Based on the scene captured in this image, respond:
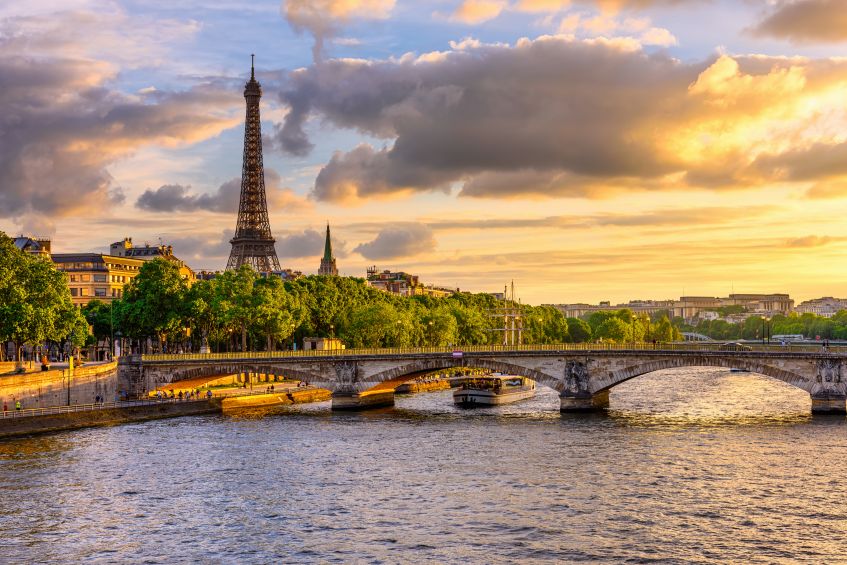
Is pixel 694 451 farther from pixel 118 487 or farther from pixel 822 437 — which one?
pixel 118 487

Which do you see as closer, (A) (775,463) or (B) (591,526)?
(B) (591,526)

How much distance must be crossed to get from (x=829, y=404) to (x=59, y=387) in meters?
62.5

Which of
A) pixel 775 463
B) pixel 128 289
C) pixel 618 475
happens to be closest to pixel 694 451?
pixel 775 463

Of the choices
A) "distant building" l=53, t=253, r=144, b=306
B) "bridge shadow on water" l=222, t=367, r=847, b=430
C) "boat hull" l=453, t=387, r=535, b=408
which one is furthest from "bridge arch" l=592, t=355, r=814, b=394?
"distant building" l=53, t=253, r=144, b=306

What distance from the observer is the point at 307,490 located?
5588 cm

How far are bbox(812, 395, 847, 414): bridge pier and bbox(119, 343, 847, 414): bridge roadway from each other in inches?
3.1

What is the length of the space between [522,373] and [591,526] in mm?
48526

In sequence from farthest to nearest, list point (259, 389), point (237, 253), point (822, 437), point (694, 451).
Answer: point (237, 253)
point (259, 389)
point (822, 437)
point (694, 451)

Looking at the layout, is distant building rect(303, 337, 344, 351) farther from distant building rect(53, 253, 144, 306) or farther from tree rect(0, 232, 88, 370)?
distant building rect(53, 253, 144, 306)

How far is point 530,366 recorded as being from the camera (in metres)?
95.6

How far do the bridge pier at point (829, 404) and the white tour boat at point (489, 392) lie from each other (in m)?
30.9

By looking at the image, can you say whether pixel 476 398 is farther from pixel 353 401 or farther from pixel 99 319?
pixel 99 319

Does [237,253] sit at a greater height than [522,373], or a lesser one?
greater

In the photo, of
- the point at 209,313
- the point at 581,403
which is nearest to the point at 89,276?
the point at 209,313
